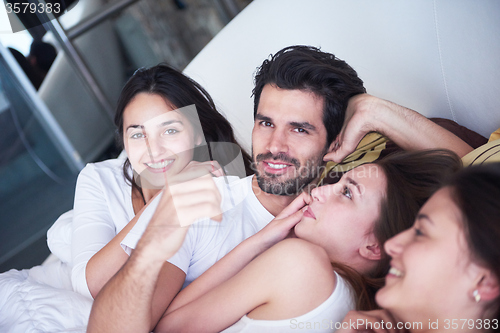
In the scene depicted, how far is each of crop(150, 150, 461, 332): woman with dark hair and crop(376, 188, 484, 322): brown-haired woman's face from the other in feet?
0.45

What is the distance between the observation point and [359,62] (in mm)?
1021

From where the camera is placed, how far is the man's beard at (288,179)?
851mm

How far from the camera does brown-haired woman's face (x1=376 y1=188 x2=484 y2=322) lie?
397 mm

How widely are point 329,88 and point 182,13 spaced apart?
1315 mm

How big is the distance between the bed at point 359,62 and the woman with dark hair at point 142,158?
92 mm

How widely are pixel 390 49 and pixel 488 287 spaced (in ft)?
2.42

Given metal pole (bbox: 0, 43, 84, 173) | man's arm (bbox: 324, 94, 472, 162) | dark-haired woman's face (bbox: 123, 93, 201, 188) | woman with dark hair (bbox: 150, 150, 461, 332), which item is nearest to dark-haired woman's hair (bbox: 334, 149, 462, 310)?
woman with dark hair (bbox: 150, 150, 461, 332)

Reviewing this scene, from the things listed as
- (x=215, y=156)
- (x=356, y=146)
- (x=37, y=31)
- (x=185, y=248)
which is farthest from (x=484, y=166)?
(x=37, y=31)

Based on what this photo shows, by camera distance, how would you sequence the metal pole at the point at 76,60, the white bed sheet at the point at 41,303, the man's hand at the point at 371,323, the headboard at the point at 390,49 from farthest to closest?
the metal pole at the point at 76,60 → the headboard at the point at 390,49 → the white bed sheet at the point at 41,303 → the man's hand at the point at 371,323

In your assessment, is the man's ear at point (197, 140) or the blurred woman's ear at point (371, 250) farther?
the man's ear at point (197, 140)

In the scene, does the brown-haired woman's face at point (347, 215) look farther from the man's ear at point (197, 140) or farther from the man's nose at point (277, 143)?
the man's ear at point (197, 140)

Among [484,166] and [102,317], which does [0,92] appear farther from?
[484,166]

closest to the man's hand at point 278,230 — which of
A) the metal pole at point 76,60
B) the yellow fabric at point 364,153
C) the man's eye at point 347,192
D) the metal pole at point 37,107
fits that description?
the man's eye at point 347,192

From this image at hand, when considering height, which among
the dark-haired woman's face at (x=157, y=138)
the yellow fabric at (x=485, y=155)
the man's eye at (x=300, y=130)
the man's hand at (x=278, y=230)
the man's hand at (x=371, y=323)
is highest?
the dark-haired woman's face at (x=157, y=138)
